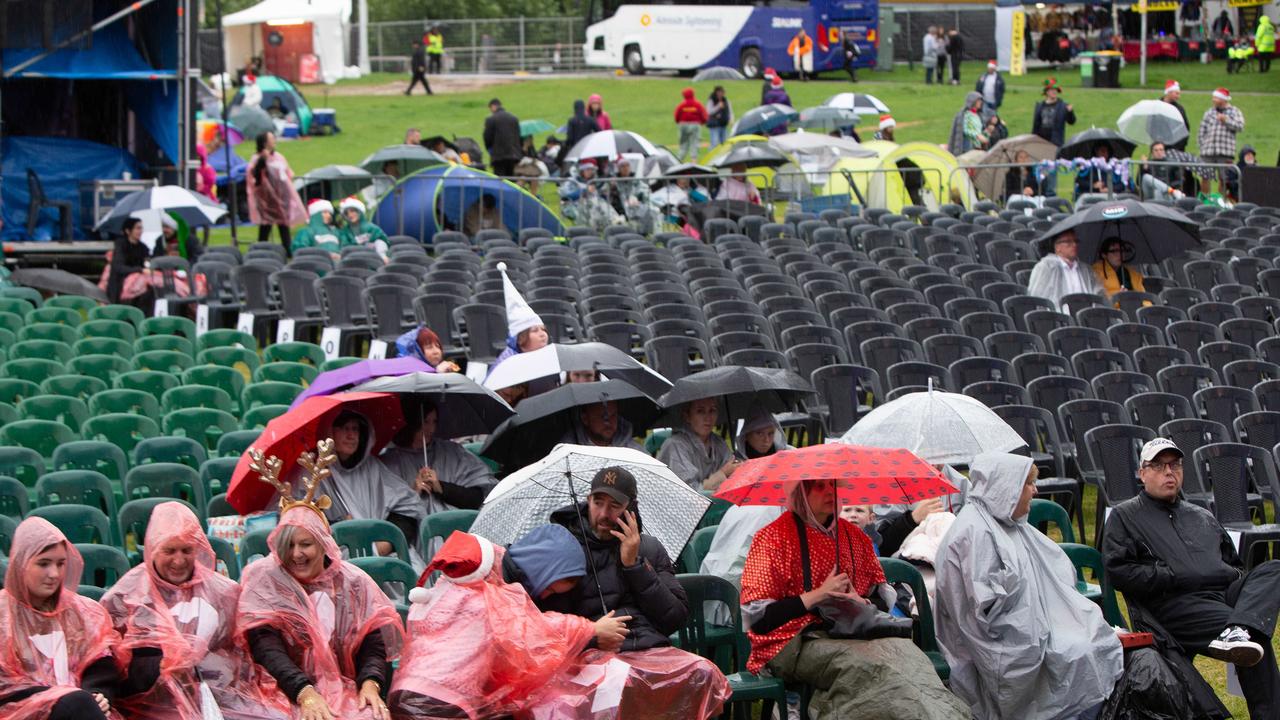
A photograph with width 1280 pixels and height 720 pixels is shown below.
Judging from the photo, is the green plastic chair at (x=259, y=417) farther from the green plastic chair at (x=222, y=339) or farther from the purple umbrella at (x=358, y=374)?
the green plastic chair at (x=222, y=339)

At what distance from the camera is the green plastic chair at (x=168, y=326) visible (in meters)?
13.6

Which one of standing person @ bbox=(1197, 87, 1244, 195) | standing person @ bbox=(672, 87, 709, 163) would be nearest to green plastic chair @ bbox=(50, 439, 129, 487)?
standing person @ bbox=(1197, 87, 1244, 195)

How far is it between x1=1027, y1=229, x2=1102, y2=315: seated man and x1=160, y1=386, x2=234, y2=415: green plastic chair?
6.71 m

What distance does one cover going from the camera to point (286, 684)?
6.35 meters

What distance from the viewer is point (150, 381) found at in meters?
11.3

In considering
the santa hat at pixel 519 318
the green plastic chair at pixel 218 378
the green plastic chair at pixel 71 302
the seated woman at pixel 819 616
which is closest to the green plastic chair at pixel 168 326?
the green plastic chair at pixel 71 302

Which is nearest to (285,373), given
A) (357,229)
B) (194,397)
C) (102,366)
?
(194,397)

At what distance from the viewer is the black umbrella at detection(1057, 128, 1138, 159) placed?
→ 22.0 m

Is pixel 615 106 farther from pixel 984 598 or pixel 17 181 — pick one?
pixel 984 598

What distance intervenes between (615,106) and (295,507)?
3415 centimetres

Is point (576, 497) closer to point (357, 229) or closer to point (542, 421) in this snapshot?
point (542, 421)

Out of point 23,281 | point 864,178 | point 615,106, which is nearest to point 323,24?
point 615,106

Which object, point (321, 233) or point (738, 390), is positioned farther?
point (321, 233)

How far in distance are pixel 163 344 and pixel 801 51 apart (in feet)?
106
